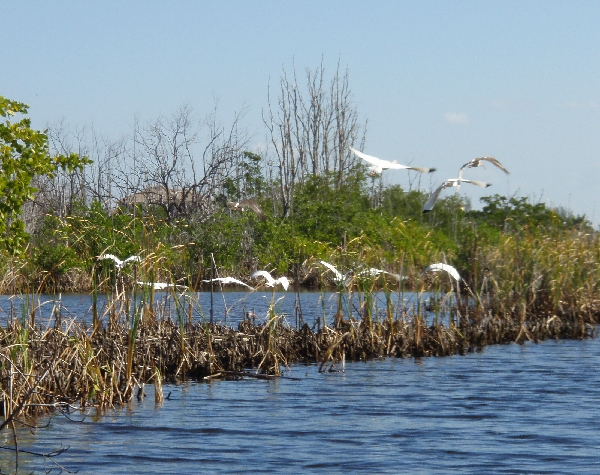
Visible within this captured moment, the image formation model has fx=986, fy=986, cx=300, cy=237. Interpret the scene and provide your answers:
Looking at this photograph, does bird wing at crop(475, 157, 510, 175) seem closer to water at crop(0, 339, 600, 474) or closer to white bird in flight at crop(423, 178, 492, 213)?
Result: white bird in flight at crop(423, 178, 492, 213)

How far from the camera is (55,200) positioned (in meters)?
50.0

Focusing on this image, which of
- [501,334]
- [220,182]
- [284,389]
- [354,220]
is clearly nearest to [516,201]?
[354,220]

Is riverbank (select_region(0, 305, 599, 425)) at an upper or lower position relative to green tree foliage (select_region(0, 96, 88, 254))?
lower

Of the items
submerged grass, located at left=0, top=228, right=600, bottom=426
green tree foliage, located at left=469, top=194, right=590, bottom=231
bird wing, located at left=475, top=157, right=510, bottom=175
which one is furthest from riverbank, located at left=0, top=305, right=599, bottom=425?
green tree foliage, located at left=469, top=194, right=590, bottom=231

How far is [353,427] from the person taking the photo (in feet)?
28.9

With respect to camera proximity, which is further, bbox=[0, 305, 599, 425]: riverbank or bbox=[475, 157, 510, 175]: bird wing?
bbox=[475, 157, 510, 175]: bird wing

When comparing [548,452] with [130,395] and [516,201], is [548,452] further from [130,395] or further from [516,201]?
[516,201]

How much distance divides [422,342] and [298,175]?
34.9 metres

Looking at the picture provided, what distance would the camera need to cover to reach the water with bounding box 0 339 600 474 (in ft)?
23.9

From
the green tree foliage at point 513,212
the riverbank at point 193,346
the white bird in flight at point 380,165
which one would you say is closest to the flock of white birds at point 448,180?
the white bird in flight at point 380,165

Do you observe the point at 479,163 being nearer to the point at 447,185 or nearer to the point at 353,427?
the point at 447,185

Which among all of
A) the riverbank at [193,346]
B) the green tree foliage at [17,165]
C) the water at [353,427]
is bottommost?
the water at [353,427]

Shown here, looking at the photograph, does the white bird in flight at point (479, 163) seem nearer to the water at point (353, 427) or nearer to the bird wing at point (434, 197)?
the bird wing at point (434, 197)

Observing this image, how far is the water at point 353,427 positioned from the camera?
729 cm
